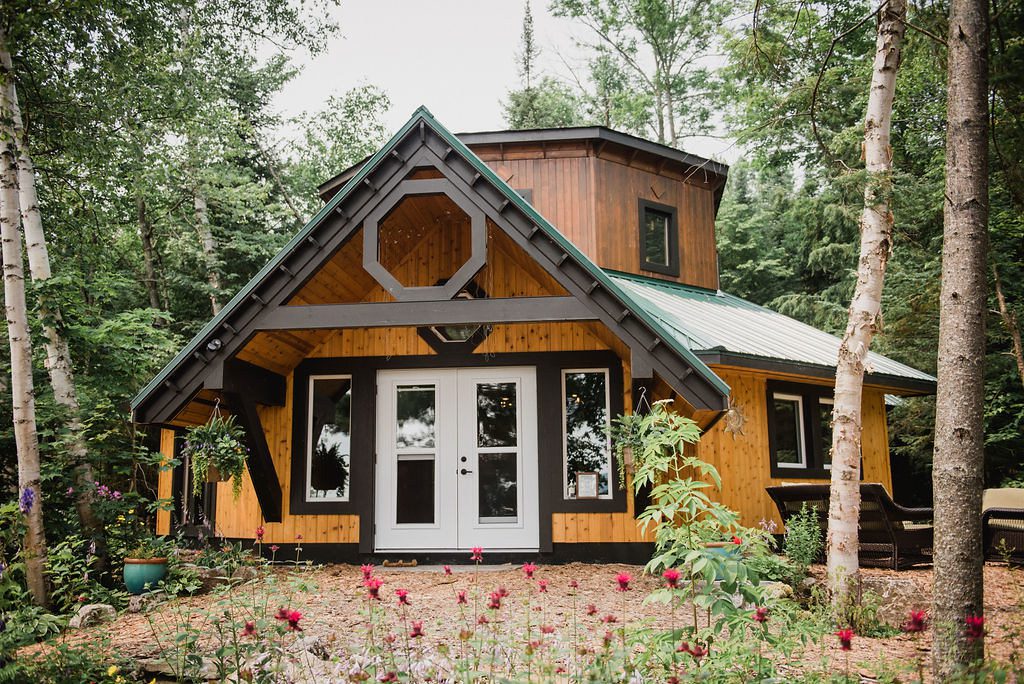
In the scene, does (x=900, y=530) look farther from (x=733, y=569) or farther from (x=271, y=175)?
(x=271, y=175)

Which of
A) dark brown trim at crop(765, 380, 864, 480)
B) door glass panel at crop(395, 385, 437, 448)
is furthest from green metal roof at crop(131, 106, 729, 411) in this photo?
dark brown trim at crop(765, 380, 864, 480)

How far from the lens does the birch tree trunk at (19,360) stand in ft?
20.0

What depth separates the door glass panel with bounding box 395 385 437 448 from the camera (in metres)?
8.87

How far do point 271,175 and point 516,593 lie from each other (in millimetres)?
16594

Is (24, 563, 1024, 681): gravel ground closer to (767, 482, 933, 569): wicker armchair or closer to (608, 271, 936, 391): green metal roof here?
(767, 482, 933, 569): wicker armchair

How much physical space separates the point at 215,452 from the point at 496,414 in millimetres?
2996

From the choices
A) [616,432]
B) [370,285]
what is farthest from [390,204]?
[616,432]

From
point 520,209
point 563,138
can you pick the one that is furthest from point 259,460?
point 563,138

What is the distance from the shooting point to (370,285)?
359 inches

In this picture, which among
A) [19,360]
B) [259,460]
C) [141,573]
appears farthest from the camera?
[259,460]

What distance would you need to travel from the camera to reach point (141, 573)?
6.79 metres

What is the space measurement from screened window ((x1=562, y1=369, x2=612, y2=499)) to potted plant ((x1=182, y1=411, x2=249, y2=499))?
339cm

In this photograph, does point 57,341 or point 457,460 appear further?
point 457,460

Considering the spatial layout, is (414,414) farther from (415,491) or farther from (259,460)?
(259,460)
